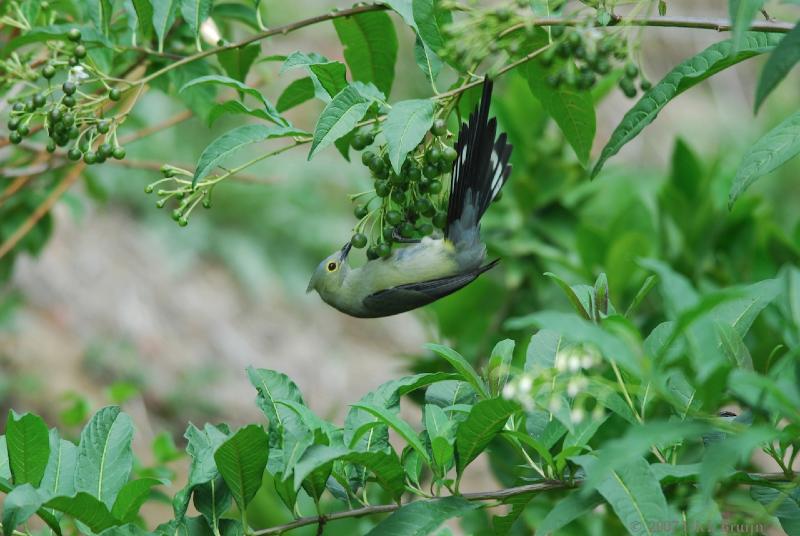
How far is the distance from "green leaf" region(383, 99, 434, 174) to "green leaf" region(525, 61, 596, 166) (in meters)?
0.32

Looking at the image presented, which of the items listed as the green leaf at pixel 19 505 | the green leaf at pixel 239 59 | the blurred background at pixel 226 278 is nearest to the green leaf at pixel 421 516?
the green leaf at pixel 19 505

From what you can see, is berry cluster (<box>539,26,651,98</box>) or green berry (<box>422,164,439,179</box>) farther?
green berry (<box>422,164,439,179</box>)

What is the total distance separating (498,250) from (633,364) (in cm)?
254

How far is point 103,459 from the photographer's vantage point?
170cm

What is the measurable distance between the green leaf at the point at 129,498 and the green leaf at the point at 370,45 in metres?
0.96

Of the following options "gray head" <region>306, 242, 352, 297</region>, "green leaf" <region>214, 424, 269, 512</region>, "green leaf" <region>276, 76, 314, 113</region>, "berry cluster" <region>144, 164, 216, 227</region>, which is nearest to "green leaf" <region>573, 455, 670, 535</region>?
"green leaf" <region>214, 424, 269, 512</region>

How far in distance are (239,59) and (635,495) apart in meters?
1.36

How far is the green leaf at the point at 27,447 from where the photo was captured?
158 centimetres

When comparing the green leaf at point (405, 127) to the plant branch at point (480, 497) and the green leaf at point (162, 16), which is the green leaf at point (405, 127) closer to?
the plant branch at point (480, 497)

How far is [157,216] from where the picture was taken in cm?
789

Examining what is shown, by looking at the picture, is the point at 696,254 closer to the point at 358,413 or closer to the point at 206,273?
the point at 358,413

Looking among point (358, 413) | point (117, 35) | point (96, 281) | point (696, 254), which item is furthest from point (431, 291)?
point (96, 281)

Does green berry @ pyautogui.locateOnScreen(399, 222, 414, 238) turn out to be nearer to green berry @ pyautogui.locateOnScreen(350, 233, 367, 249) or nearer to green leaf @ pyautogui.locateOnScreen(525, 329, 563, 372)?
green berry @ pyautogui.locateOnScreen(350, 233, 367, 249)

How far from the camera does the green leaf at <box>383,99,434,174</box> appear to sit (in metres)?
1.56
